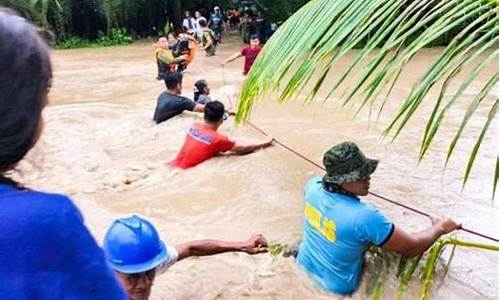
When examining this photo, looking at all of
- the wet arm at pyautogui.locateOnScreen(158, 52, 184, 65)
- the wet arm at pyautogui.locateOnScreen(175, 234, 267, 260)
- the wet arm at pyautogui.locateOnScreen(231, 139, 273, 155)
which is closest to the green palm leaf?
the wet arm at pyautogui.locateOnScreen(175, 234, 267, 260)

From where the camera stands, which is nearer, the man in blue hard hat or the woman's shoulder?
the woman's shoulder

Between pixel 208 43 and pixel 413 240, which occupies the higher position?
pixel 413 240

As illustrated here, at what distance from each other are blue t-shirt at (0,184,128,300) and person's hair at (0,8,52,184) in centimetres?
6

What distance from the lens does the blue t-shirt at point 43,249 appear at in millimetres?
949

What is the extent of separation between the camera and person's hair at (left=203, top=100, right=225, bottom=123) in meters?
6.34

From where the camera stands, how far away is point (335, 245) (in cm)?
345

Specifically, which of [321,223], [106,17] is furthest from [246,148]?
[106,17]

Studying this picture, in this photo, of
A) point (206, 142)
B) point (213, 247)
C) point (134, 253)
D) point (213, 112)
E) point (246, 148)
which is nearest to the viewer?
point (134, 253)

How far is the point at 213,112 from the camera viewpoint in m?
6.35

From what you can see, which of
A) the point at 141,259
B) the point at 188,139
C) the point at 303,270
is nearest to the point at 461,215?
the point at 303,270

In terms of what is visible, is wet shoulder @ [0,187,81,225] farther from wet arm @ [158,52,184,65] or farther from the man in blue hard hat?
wet arm @ [158,52,184,65]

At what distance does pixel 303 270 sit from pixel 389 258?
0.51 m

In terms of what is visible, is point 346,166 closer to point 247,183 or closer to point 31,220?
point 31,220

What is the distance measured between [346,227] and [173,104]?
18.0 ft
